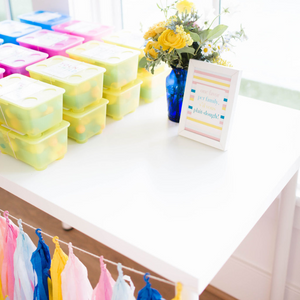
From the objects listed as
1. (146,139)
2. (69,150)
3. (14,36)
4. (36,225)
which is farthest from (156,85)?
(36,225)

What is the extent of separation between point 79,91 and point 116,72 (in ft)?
0.52

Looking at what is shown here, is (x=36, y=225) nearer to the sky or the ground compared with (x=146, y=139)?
nearer to the ground

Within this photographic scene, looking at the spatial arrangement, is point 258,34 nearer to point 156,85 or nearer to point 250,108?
point 250,108

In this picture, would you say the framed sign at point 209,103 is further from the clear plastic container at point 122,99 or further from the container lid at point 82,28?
A: the container lid at point 82,28

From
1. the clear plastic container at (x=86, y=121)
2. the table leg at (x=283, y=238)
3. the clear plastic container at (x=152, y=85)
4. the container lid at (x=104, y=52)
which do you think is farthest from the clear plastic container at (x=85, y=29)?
the table leg at (x=283, y=238)

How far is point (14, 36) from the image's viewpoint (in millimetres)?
1407

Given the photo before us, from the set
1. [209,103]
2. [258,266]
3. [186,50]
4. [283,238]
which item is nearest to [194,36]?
[186,50]

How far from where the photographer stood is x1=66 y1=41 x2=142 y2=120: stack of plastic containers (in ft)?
3.85

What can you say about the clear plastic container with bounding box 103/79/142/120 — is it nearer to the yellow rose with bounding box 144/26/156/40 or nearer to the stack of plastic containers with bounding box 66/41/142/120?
the stack of plastic containers with bounding box 66/41/142/120

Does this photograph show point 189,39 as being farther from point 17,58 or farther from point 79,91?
point 17,58

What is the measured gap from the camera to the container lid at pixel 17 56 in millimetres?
1197

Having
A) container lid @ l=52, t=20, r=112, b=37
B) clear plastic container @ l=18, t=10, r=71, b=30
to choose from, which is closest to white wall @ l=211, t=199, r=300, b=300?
container lid @ l=52, t=20, r=112, b=37

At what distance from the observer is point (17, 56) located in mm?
1243

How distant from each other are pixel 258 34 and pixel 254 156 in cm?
59
